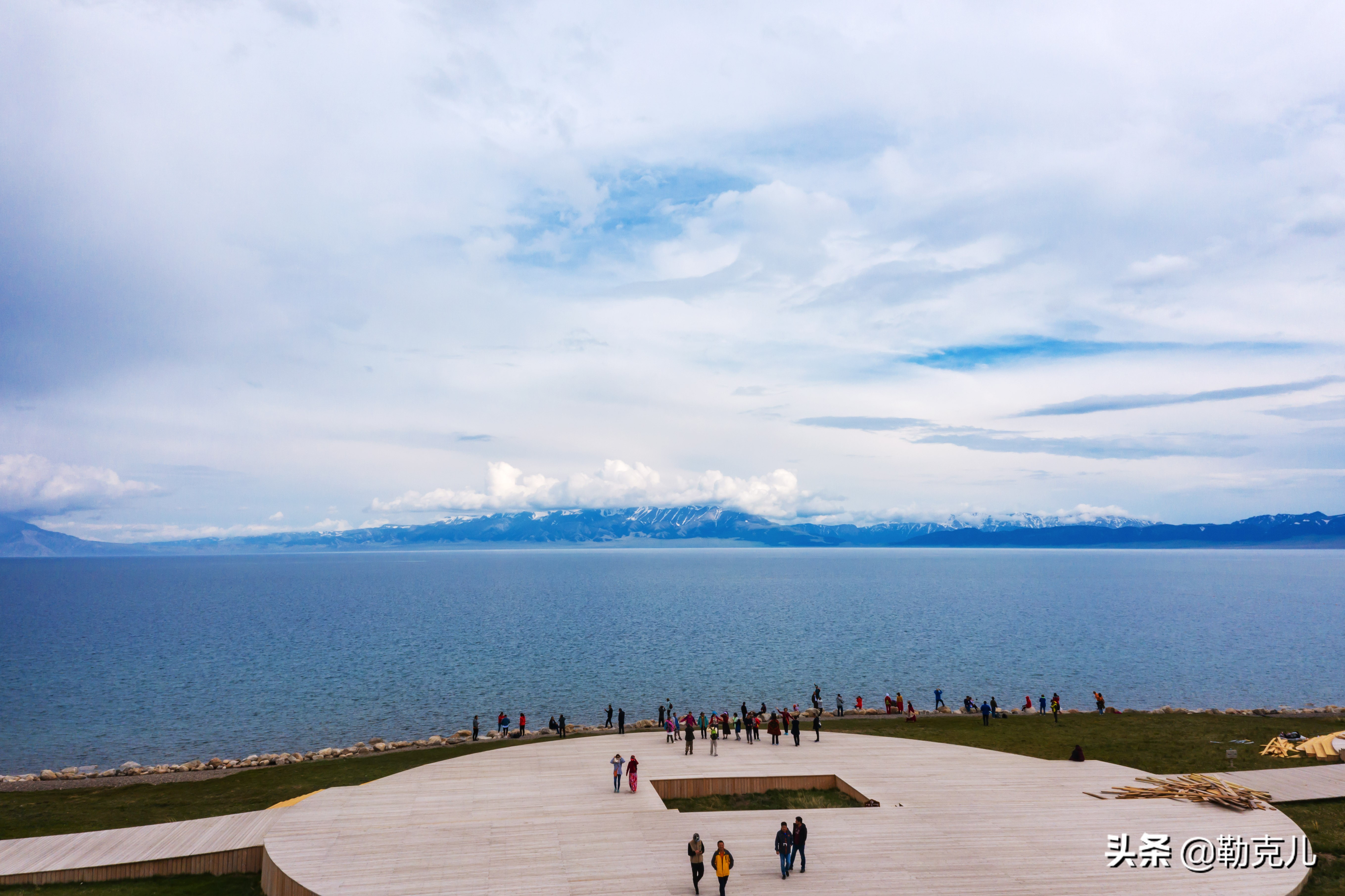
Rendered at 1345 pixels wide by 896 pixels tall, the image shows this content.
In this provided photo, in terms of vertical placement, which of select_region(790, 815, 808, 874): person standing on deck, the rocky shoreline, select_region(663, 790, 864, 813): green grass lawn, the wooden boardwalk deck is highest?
select_region(790, 815, 808, 874): person standing on deck

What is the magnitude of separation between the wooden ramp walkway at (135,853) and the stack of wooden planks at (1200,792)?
1180 inches

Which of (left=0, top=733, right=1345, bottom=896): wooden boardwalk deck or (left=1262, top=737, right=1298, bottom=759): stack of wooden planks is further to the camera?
(left=1262, top=737, right=1298, bottom=759): stack of wooden planks

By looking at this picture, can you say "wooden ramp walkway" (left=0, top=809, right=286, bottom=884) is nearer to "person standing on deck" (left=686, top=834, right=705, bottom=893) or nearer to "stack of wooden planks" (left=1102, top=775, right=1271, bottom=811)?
"person standing on deck" (left=686, top=834, right=705, bottom=893)

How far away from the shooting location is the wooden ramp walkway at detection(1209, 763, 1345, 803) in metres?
26.4

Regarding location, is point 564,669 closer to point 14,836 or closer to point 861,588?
point 14,836

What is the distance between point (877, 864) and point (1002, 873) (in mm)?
3352

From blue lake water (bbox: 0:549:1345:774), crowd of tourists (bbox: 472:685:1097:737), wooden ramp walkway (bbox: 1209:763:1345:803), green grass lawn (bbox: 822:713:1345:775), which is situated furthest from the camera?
blue lake water (bbox: 0:549:1345:774)

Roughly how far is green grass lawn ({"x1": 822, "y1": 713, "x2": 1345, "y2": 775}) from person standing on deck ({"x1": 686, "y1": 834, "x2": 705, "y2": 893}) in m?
20.3

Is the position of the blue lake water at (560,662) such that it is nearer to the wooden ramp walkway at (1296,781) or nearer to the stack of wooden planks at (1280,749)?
the stack of wooden planks at (1280,749)

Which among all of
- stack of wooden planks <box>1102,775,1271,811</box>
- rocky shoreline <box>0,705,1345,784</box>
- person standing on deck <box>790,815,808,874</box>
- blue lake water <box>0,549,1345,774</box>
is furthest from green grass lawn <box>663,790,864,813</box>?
blue lake water <box>0,549,1345,774</box>

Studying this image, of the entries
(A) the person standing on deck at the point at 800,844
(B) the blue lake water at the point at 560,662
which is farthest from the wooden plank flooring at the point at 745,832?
(B) the blue lake water at the point at 560,662

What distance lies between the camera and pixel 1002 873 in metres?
19.5

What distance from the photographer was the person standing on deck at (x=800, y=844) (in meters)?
18.8

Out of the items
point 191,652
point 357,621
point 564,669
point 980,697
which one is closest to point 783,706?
point 980,697
